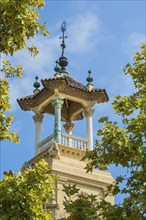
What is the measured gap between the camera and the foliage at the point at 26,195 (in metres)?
12.5

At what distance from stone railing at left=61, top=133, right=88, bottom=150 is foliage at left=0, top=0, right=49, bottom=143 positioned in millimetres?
13582

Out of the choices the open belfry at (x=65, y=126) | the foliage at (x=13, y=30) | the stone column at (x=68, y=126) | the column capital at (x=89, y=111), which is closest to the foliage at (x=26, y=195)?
the foliage at (x=13, y=30)

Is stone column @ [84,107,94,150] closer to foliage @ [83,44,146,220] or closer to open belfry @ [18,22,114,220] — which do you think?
open belfry @ [18,22,114,220]

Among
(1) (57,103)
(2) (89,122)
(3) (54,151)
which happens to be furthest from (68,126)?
(3) (54,151)

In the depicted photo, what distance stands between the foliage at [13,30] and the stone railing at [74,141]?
13582mm

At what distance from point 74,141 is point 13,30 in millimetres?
14573

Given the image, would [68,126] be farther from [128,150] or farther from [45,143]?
[128,150]

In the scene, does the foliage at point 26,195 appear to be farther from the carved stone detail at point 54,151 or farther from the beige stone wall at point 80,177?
the carved stone detail at point 54,151

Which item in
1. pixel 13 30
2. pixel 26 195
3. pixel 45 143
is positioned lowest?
pixel 26 195

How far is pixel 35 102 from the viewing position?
2956cm

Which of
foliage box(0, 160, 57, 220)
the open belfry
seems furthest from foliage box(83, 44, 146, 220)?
the open belfry

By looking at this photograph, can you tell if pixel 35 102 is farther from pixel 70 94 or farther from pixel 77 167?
pixel 77 167

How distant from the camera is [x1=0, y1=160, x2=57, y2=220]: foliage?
12.5 metres

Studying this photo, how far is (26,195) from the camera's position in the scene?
12641mm
